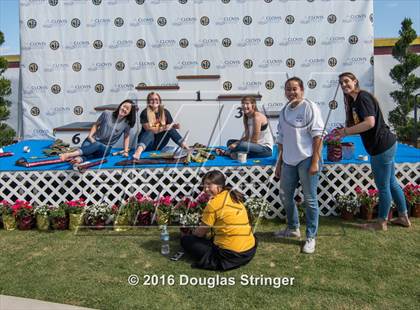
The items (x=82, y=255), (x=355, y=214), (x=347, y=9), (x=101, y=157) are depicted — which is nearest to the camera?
(x=82, y=255)

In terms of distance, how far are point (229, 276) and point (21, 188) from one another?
301cm

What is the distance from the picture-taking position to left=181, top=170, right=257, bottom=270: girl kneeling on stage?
3080 mm

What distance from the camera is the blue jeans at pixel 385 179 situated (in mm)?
3686

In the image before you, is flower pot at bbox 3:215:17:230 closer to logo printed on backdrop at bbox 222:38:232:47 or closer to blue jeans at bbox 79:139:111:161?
blue jeans at bbox 79:139:111:161

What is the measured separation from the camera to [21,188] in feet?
15.1

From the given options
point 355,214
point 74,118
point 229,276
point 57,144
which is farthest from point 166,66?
point 229,276

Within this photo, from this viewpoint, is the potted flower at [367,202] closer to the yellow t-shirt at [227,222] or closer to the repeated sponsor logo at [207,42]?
the yellow t-shirt at [227,222]

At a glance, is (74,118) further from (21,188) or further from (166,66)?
(21,188)

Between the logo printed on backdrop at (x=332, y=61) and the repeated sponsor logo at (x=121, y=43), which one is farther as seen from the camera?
the repeated sponsor logo at (x=121, y=43)

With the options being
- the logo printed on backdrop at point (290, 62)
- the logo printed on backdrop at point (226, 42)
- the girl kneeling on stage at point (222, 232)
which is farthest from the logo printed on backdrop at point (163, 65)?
the girl kneeling on stage at point (222, 232)

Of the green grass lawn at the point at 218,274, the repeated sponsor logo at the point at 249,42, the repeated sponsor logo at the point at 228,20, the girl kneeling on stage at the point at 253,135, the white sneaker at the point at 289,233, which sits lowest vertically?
the green grass lawn at the point at 218,274

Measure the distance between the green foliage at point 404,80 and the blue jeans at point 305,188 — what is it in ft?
18.3

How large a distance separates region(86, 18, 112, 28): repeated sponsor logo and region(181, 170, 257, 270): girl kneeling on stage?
5667 millimetres

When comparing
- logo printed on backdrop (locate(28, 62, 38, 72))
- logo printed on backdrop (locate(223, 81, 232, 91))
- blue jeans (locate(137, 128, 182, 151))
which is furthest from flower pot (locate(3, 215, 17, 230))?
logo printed on backdrop (locate(223, 81, 232, 91))
